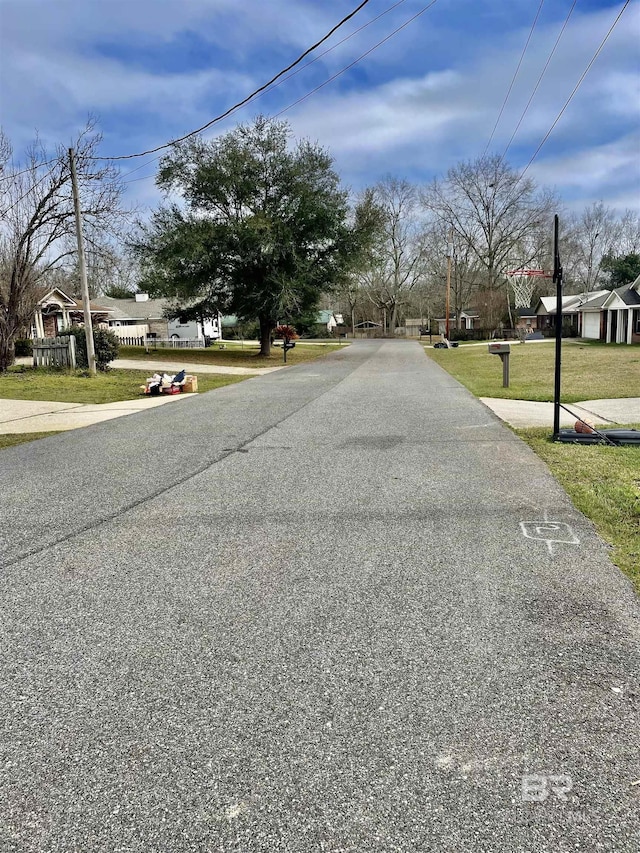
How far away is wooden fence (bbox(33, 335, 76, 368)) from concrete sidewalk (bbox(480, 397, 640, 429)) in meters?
13.6

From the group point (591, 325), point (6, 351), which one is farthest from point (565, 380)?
A: point (591, 325)

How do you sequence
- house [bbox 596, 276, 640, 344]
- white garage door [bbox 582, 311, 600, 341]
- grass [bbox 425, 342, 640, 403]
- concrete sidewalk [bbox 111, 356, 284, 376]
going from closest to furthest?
grass [bbox 425, 342, 640, 403] → concrete sidewalk [bbox 111, 356, 284, 376] → house [bbox 596, 276, 640, 344] → white garage door [bbox 582, 311, 600, 341]

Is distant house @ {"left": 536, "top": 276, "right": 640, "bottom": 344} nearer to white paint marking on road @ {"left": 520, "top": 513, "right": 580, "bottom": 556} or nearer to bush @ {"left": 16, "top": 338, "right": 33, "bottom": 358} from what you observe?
bush @ {"left": 16, "top": 338, "right": 33, "bottom": 358}

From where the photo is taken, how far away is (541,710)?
2.45 m

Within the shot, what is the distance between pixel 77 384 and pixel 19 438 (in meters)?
8.44

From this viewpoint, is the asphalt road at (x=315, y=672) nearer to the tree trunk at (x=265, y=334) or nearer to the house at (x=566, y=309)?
the tree trunk at (x=265, y=334)

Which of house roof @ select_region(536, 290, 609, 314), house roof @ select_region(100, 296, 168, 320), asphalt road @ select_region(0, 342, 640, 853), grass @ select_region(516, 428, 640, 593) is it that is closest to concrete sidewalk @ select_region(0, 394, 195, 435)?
asphalt road @ select_region(0, 342, 640, 853)

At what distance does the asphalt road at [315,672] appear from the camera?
6.37 feet

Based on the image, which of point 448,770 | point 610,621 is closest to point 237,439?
point 610,621

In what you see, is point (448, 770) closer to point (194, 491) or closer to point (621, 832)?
point (621, 832)

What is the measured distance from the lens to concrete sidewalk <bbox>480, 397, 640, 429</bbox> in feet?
31.2

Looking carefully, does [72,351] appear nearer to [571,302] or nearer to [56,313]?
[56,313]

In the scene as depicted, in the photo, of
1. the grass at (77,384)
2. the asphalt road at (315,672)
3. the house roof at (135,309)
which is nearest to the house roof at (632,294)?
the grass at (77,384)
